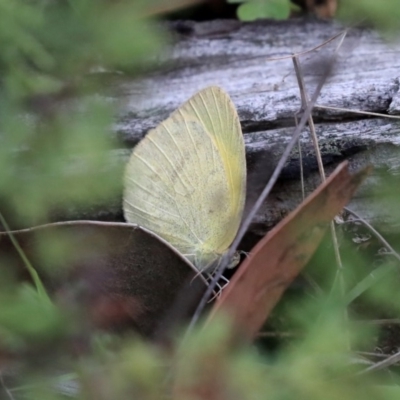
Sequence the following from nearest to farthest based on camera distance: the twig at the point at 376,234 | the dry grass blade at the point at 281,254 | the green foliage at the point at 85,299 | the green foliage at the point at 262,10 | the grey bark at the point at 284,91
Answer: the green foliage at the point at 85,299 → the dry grass blade at the point at 281,254 → the twig at the point at 376,234 → the grey bark at the point at 284,91 → the green foliage at the point at 262,10

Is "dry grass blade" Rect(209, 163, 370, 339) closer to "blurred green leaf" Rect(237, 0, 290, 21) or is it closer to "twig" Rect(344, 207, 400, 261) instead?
"twig" Rect(344, 207, 400, 261)

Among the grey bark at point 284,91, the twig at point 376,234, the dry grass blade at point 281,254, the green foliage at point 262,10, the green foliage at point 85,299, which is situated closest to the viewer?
the green foliage at point 85,299

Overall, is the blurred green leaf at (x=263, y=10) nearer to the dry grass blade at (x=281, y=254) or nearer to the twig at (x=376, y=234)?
the twig at (x=376, y=234)

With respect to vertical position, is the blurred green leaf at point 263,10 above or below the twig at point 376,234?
above

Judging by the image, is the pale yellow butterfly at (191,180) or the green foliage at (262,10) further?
the green foliage at (262,10)

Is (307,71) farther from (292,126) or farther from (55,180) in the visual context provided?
(55,180)

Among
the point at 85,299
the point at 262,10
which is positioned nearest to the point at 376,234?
the point at 85,299

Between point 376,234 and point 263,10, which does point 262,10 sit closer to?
point 263,10

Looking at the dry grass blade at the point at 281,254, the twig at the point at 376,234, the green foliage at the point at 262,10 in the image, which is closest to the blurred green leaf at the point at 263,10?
the green foliage at the point at 262,10
